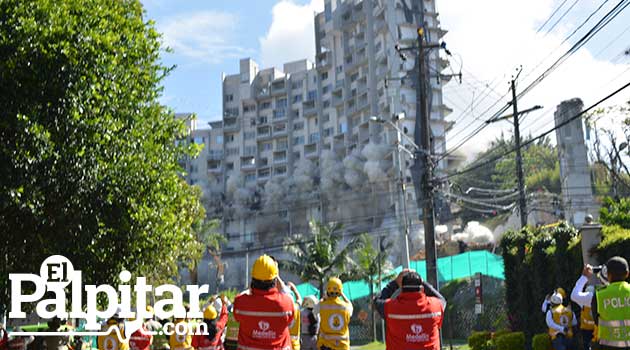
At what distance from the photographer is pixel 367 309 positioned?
48062 mm

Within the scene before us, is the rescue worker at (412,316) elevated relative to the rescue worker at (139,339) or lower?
elevated

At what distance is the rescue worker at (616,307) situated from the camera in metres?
8.61

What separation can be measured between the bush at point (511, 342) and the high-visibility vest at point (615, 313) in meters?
11.5

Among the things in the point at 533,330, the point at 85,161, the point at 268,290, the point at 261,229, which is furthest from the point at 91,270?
the point at 261,229

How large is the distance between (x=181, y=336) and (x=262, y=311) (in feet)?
18.7

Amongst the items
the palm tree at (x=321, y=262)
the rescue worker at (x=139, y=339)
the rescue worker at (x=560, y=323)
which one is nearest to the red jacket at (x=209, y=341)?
the rescue worker at (x=139, y=339)

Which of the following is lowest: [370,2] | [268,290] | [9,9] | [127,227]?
[268,290]

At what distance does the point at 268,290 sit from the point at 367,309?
4018cm

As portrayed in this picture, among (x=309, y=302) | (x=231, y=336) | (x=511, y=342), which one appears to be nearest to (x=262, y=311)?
(x=309, y=302)

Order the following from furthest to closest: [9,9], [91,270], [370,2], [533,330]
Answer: [370,2] → [533,330] → [91,270] → [9,9]

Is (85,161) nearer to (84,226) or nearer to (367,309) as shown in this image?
(84,226)

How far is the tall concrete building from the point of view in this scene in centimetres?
8638

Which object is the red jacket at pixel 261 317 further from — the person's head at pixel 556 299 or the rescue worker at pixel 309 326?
the person's head at pixel 556 299

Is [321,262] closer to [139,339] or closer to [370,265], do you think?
[370,265]
